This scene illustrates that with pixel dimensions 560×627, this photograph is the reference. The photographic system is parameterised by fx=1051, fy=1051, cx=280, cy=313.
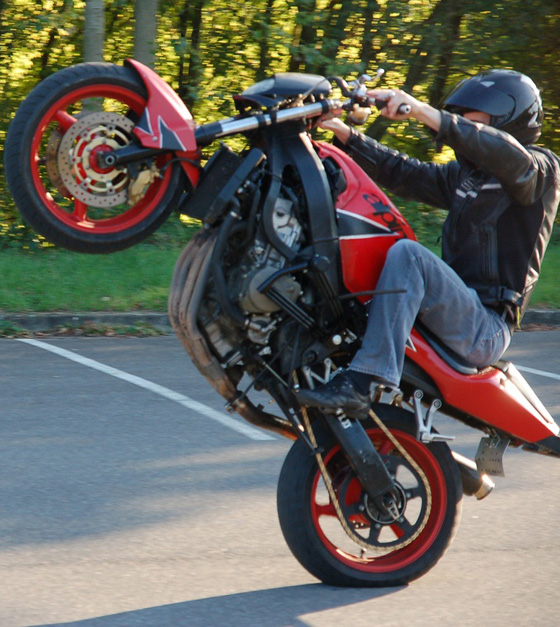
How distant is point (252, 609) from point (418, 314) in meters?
1.11

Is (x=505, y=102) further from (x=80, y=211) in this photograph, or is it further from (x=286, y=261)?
(x=80, y=211)

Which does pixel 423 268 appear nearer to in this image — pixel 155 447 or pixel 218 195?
pixel 218 195

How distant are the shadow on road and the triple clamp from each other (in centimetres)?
54

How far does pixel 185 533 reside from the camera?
4.06m

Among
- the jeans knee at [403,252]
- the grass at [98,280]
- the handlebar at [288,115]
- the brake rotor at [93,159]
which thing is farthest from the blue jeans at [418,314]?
the grass at [98,280]

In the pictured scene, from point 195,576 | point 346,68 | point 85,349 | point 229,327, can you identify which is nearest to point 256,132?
point 229,327

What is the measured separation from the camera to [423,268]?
3.44 metres

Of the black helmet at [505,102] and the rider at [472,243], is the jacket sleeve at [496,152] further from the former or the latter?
the black helmet at [505,102]

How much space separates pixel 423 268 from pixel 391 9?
11598 mm

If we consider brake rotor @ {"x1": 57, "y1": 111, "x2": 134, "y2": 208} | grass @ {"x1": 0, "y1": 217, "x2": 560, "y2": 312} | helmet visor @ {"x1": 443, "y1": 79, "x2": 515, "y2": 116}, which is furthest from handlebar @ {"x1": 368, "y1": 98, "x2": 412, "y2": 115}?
grass @ {"x1": 0, "y1": 217, "x2": 560, "y2": 312}

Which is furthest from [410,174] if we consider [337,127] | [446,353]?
[446,353]

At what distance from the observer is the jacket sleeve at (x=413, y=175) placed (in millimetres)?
3990

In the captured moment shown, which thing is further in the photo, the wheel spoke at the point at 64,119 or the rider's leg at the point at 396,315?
the rider's leg at the point at 396,315

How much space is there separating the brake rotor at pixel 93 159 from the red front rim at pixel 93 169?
15 millimetres
